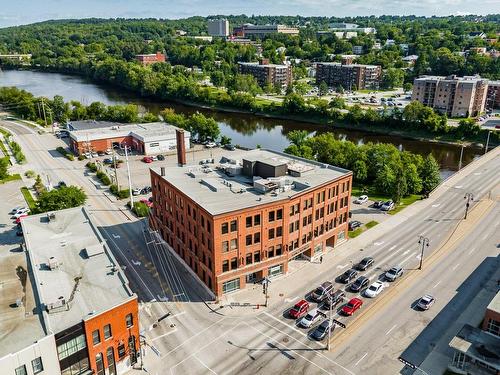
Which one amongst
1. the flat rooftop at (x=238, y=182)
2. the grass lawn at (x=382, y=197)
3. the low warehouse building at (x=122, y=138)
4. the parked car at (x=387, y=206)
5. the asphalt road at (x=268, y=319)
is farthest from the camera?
the low warehouse building at (x=122, y=138)

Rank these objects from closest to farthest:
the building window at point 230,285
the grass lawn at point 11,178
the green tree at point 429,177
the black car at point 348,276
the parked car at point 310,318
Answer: the parked car at point 310,318 → the building window at point 230,285 → the black car at point 348,276 → the green tree at point 429,177 → the grass lawn at point 11,178

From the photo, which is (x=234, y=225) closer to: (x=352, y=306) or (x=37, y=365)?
(x=352, y=306)

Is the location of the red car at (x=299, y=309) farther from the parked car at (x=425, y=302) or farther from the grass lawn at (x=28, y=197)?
the grass lawn at (x=28, y=197)

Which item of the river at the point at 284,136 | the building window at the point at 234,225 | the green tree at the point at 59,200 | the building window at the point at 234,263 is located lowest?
the river at the point at 284,136

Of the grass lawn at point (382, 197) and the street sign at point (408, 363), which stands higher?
the grass lawn at point (382, 197)

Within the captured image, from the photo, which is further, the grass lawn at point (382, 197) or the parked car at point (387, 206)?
the grass lawn at point (382, 197)

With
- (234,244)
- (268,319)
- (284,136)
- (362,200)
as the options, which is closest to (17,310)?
(234,244)

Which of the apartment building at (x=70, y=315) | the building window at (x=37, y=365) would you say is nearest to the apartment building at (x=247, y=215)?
the apartment building at (x=70, y=315)

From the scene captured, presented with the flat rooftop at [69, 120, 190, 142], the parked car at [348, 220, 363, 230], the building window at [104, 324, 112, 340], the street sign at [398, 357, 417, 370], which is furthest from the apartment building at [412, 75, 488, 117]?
the building window at [104, 324, 112, 340]
